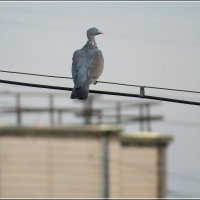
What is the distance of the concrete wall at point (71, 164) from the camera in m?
22.1

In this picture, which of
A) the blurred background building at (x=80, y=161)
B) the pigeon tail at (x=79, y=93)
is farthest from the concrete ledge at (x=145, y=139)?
the pigeon tail at (x=79, y=93)

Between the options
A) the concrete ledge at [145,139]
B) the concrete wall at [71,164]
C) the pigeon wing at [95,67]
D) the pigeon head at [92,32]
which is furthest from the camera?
the concrete wall at [71,164]

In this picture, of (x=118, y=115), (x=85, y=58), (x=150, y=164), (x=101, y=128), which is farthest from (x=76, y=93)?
(x=150, y=164)

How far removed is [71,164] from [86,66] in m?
9.24

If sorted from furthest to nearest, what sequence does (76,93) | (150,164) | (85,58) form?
(150,164) < (85,58) < (76,93)

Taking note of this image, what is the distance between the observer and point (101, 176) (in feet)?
71.9

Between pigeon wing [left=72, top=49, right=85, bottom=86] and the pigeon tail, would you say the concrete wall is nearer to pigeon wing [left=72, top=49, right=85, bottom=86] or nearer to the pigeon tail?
pigeon wing [left=72, top=49, right=85, bottom=86]

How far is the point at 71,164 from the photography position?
908 inches

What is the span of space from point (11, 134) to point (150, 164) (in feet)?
8.93

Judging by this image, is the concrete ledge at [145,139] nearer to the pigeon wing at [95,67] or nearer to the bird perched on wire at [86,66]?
the bird perched on wire at [86,66]

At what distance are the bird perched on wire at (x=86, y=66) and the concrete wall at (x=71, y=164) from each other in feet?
22.4

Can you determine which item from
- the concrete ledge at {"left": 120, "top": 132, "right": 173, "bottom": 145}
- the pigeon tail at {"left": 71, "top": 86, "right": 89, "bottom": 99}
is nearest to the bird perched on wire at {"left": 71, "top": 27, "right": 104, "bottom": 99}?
the pigeon tail at {"left": 71, "top": 86, "right": 89, "bottom": 99}

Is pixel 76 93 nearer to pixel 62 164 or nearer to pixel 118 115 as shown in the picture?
pixel 118 115

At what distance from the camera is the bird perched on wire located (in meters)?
12.7
